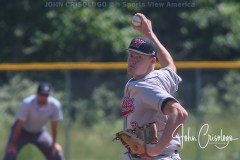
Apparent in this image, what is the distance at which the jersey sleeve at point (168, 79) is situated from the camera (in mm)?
5566

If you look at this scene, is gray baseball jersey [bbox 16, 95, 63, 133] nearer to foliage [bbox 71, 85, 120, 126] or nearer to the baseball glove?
foliage [bbox 71, 85, 120, 126]

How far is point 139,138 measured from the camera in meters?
5.39

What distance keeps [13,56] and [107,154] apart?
357 cm

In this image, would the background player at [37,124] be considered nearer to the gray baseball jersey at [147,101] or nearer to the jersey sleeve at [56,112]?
the jersey sleeve at [56,112]

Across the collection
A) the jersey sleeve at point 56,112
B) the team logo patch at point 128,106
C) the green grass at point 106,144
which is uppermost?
the team logo patch at point 128,106

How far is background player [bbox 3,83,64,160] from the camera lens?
37.1 feet

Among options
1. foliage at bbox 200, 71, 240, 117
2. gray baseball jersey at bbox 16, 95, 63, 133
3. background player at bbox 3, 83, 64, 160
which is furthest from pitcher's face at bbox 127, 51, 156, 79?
foliage at bbox 200, 71, 240, 117

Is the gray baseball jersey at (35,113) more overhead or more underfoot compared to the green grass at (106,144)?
more overhead

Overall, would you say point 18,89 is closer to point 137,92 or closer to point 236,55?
point 236,55

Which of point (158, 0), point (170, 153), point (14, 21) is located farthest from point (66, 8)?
point (170, 153)

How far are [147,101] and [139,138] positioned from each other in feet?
0.78

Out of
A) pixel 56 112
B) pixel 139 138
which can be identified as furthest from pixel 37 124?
pixel 139 138

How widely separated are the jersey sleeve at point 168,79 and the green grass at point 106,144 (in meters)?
6.35
